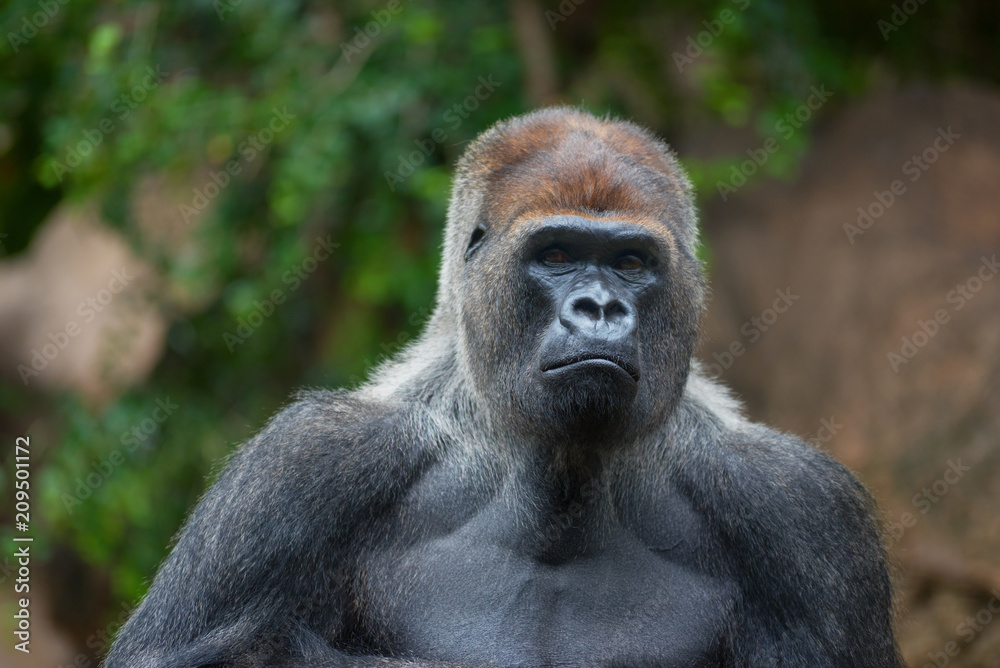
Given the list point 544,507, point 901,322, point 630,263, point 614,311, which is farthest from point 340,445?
point 901,322

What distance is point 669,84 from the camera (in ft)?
28.2

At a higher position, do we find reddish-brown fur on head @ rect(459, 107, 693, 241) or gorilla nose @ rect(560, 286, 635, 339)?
reddish-brown fur on head @ rect(459, 107, 693, 241)

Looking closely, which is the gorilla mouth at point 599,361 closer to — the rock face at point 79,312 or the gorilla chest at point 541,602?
the gorilla chest at point 541,602

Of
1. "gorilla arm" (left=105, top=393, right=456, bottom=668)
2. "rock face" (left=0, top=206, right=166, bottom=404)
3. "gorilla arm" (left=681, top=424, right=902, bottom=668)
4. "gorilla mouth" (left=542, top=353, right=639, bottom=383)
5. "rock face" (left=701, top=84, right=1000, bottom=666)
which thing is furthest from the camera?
"rock face" (left=0, top=206, right=166, bottom=404)

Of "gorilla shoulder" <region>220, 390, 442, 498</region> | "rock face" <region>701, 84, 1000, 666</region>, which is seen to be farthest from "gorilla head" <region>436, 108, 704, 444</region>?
"rock face" <region>701, 84, 1000, 666</region>

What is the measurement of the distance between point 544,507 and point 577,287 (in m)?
0.86

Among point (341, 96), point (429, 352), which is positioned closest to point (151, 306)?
point (341, 96)

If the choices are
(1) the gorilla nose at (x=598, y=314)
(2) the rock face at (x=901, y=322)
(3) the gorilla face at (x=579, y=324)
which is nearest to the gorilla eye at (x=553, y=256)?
(3) the gorilla face at (x=579, y=324)

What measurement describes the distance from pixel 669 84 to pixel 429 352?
506 centimetres

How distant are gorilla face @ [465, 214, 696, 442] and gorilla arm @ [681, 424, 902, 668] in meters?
0.54

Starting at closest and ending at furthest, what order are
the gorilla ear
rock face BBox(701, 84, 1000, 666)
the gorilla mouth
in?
the gorilla mouth < the gorilla ear < rock face BBox(701, 84, 1000, 666)

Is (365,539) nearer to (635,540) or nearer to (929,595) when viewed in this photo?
(635,540)

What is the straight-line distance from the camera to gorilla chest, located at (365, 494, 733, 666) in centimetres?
364

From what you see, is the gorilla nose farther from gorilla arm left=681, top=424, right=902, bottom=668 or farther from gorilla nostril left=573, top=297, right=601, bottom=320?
gorilla arm left=681, top=424, right=902, bottom=668
